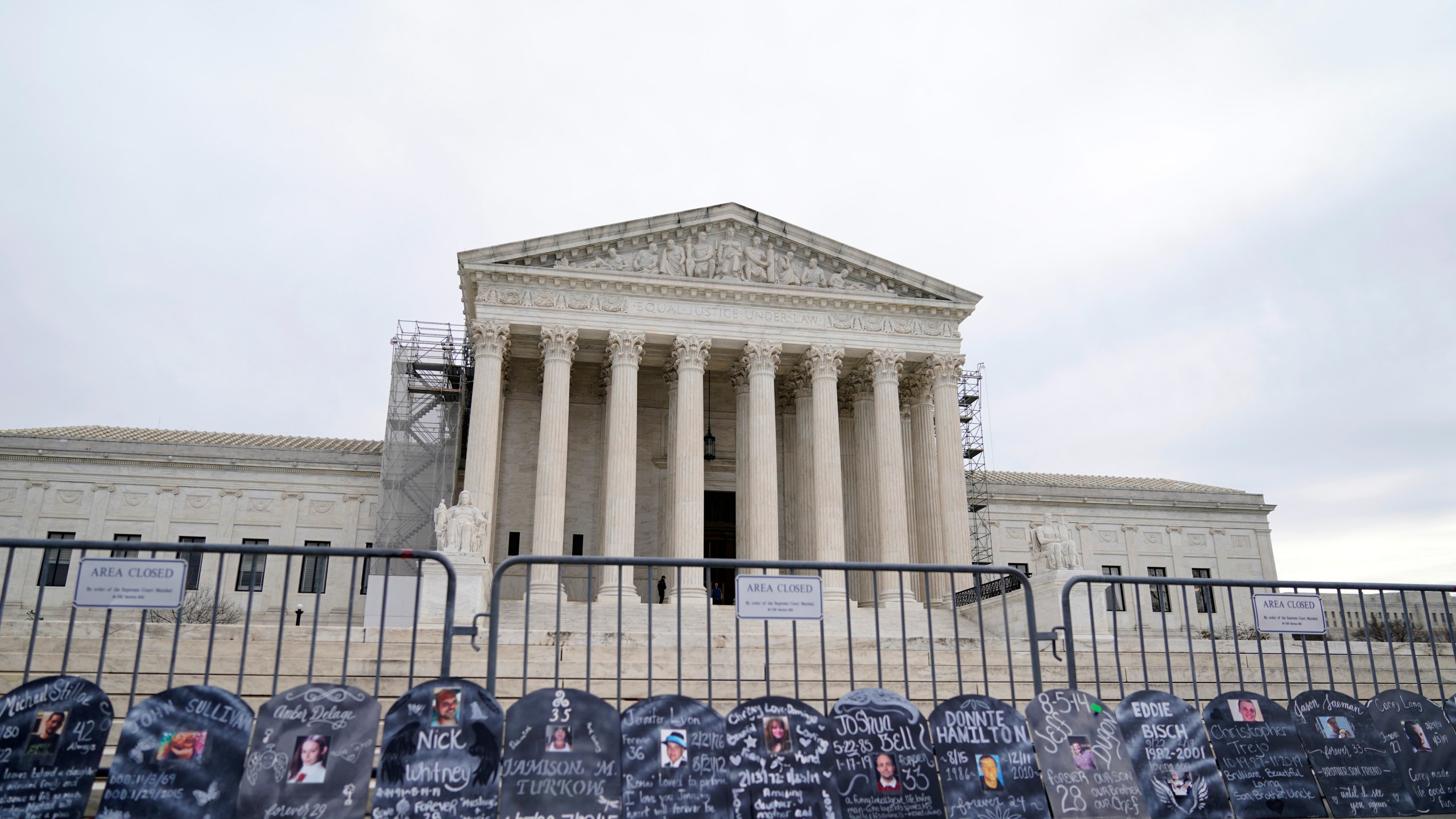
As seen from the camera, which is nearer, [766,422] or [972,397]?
[766,422]

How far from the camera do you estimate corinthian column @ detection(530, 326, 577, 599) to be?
27.4 metres

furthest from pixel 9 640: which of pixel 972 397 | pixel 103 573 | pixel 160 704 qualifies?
pixel 972 397

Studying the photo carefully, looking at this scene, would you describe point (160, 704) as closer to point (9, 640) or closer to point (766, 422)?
point (9, 640)

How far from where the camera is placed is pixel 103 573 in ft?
24.6

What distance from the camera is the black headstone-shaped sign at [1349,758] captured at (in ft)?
25.6

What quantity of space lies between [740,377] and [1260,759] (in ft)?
80.4

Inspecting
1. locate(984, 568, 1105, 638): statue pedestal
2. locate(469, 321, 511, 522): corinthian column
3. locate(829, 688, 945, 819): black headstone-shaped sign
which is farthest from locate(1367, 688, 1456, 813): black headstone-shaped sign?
locate(469, 321, 511, 522): corinthian column

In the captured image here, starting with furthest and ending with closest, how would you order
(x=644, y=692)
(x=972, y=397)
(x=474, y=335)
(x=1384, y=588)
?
Result: (x=972, y=397) < (x=474, y=335) < (x=644, y=692) < (x=1384, y=588)

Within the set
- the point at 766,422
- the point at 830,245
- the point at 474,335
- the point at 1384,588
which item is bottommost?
the point at 1384,588

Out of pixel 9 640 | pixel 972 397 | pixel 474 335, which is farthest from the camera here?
pixel 972 397

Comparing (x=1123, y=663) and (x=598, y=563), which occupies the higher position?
(x=598, y=563)

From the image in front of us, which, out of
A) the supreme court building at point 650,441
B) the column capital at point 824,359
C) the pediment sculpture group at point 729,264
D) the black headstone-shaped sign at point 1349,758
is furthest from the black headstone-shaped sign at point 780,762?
the pediment sculpture group at point 729,264

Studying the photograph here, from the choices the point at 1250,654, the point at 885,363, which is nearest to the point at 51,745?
the point at 1250,654

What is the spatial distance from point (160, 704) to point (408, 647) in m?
10.4
